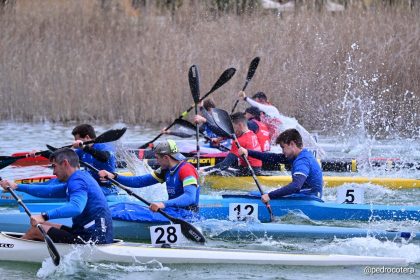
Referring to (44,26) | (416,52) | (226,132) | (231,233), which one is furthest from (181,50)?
(231,233)

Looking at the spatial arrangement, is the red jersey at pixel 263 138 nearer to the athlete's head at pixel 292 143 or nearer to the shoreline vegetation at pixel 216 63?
the athlete's head at pixel 292 143

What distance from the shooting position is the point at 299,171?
10281 mm

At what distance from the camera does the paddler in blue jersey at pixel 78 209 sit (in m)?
8.30

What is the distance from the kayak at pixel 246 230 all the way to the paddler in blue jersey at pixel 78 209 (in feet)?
2.46

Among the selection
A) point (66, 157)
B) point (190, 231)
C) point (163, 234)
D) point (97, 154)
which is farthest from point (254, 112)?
point (66, 157)

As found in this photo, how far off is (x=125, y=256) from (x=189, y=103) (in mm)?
9956

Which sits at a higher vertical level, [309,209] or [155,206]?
[155,206]

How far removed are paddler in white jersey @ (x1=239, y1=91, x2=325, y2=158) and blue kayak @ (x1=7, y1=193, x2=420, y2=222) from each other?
3940 millimetres

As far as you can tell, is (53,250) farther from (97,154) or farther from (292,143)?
(292,143)

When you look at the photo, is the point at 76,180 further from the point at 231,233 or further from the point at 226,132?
the point at 226,132

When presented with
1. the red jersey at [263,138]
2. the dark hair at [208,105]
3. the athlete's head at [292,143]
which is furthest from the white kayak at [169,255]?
the dark hair at [208,105]

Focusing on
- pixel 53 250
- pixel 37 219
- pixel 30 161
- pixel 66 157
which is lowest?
pixel 30 161

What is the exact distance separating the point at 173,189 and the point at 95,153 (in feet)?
6.12

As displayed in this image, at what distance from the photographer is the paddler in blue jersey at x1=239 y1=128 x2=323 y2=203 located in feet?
33.7
